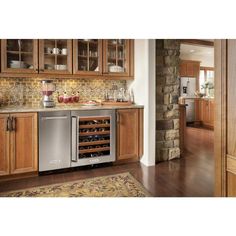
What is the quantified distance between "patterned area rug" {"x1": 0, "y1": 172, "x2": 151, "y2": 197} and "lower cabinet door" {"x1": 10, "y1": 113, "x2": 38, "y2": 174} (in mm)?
394

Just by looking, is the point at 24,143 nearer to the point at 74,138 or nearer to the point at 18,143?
the point at 18,143

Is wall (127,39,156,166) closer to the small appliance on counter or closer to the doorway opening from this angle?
the small appliance on counter

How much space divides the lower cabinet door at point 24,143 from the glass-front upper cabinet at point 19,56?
69cm

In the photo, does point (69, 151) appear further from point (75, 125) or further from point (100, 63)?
point (100, 63)

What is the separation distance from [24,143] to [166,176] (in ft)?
6.12

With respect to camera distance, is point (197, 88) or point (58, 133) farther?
point (197, 88)

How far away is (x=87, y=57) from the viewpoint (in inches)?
129

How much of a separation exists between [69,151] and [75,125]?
14.4 inches

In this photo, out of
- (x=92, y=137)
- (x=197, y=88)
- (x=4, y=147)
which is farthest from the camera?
(x=197, y=88)

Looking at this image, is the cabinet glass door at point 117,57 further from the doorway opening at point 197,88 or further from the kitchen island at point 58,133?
the doorway opening at point 197,88

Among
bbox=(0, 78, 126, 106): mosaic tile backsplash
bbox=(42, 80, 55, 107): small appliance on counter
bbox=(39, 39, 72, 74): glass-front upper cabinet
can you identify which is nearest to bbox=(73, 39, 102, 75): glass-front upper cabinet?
bbox=(39, 39, 72, 74): glass-front upper cabinet

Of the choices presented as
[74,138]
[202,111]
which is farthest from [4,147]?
[202,111]

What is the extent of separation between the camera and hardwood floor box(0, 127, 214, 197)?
7.67 ft
